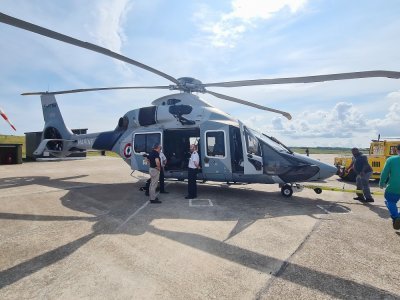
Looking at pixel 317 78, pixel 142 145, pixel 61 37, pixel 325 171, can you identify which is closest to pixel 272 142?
pixel 325 171

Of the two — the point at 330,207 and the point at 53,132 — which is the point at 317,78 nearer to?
the point at 330,207

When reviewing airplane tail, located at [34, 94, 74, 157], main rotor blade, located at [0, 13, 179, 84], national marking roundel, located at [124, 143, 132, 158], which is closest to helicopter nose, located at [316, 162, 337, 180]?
main rotor blade, located at [0, 13, 179, 84]

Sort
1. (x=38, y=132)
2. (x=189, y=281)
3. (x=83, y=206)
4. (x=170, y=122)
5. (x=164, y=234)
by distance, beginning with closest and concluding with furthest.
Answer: (x=189, y=281)
(x=164, y=234)
(x=83, y=206)
(x=170, y=122)
(x=38, y=132)

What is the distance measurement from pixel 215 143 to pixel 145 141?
2.92 metres

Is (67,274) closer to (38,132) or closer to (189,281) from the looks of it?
(189,281)

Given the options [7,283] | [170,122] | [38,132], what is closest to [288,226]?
[7,283]

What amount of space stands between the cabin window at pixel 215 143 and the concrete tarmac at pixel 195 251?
82.0 inches

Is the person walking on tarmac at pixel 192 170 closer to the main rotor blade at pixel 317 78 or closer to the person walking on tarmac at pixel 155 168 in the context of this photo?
the person walking on tarmac at pixel 155 168

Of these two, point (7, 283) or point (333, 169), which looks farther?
point (333, 169)

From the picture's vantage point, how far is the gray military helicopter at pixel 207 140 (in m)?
8.52

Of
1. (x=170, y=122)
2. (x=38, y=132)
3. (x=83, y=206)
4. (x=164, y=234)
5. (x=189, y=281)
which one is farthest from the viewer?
(x=38, y=132)

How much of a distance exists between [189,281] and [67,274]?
63.2 inches

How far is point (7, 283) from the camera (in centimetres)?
321

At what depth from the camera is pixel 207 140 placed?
30.8ft
